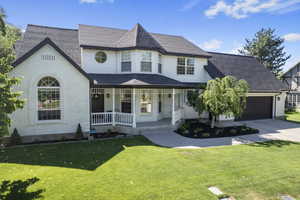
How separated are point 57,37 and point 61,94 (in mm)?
6477

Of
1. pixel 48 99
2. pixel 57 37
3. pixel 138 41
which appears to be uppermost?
pixel 57 37

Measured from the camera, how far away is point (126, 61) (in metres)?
13.4

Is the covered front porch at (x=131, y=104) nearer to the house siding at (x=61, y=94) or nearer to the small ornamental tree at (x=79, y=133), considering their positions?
the small ornamental tree at (x=79, y=133)

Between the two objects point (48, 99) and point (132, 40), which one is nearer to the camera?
point (48, 99)

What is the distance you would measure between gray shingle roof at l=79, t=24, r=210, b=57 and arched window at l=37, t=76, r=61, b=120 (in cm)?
401

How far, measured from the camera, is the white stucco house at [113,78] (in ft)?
31.7


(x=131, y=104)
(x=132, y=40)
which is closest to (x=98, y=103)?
(x=131, y=104)

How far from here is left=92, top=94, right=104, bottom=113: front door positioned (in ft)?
42.7

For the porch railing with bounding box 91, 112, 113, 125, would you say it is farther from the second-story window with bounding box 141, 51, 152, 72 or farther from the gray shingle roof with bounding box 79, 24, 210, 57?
the gray shingle roof with bounding box 79, 24, 210, 57

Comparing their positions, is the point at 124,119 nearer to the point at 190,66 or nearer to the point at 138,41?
the point at 138,41

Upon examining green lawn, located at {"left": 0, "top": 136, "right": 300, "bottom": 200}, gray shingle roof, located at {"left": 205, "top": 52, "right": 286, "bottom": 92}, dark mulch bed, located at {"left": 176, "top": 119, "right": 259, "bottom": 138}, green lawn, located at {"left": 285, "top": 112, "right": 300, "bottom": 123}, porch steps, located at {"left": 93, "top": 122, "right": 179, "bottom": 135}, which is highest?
gray shingle roof, located at {"left": 205, "top": 52, "right": 286, "bottom": 92}

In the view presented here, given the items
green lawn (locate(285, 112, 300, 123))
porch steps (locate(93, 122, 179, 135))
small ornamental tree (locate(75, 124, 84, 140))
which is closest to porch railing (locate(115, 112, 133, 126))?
porch steps (locate(93, 122, 179, 135))

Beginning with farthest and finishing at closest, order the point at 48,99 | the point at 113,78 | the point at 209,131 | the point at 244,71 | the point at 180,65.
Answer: the point at 244,71
the point at 180,65
the point at 113,78
the point at 209,131
the point at 48,99

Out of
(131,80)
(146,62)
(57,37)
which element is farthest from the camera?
(57,37)
